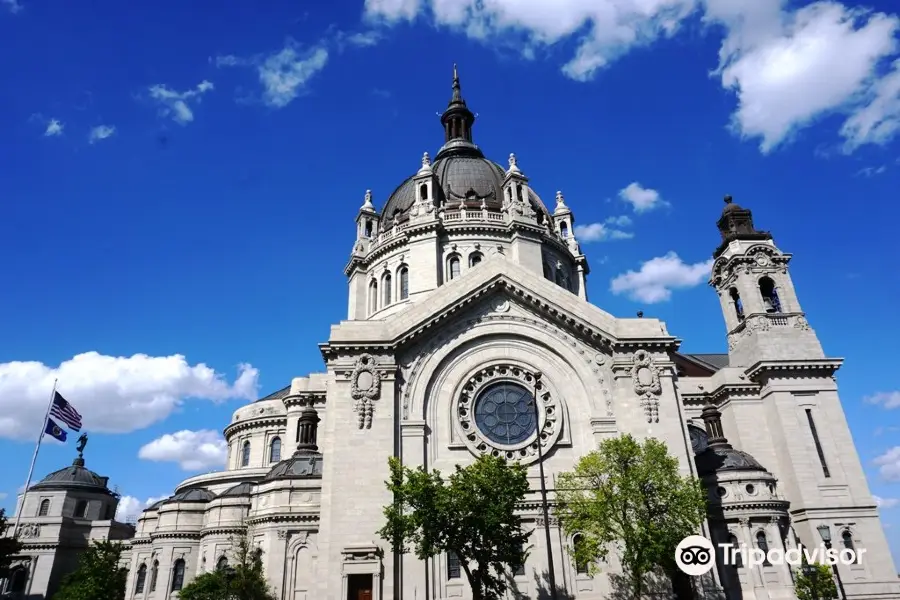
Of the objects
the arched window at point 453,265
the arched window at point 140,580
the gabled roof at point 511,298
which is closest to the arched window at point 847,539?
the gabled roof at point 511,298

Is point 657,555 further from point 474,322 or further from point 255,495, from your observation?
point 255,495

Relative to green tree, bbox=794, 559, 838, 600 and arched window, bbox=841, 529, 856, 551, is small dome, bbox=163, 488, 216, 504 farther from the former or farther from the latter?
arched window, bbox=841, 529, 856, 551

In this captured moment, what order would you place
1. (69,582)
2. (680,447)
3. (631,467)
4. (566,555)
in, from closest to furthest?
1. (631,467)
2. (566,555)
3. (680,447)
4. (69,582)

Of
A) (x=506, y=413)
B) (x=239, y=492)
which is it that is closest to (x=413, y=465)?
(x=506, y=413)

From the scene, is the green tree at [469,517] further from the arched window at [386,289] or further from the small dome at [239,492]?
the arched window at [386,289]

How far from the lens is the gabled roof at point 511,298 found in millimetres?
31836

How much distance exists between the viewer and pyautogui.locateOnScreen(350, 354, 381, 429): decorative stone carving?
1188 inches

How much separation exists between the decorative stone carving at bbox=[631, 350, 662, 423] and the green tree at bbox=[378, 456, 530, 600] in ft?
32.7

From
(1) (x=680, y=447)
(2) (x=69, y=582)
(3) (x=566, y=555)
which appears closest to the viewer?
(3) (x=566, y=555)

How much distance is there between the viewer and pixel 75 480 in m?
57.3

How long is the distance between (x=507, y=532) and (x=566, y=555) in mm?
5824

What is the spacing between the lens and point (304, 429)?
132 ft

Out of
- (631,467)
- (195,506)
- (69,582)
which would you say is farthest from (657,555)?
(69,582)

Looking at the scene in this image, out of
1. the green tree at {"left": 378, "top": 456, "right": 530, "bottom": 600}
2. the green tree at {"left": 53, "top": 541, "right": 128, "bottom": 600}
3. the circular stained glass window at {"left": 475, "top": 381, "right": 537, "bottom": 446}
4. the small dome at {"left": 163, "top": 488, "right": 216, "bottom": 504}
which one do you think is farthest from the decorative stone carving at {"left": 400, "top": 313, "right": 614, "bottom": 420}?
the green tree at {"left": 53, "top": 541, "right": 128, "bottom": 600}
